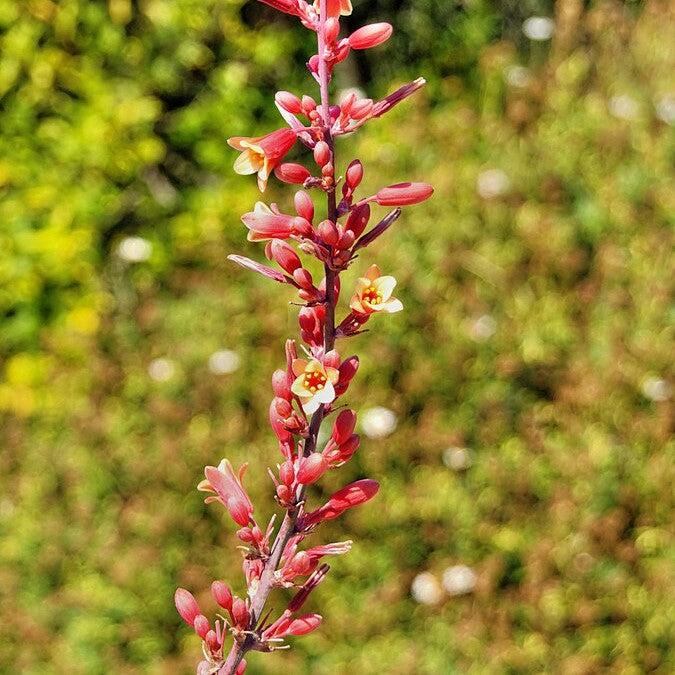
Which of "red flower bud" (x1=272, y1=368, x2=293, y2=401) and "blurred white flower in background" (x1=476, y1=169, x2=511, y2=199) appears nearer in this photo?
"red flower bud" (x1=272, y1=368, x2=293, y2=401)

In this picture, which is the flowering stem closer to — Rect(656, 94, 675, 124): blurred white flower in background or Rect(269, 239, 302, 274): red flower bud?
Rect(269, 239, 302, 274): red flower bud

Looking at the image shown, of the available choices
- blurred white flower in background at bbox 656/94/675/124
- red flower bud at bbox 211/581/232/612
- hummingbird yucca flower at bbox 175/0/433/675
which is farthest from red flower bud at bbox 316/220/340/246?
blurred white flower in background at bbox 656/94/675/124

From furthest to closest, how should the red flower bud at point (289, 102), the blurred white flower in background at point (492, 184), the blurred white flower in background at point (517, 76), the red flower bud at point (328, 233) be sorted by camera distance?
the blurred white flower in background at point (517, 76) → the blurred white flower in background at point (492, 184) → the red flower bud at point (289, 102) → the red flower bud at point (328, 233)

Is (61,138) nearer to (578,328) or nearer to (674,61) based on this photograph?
(578,328)

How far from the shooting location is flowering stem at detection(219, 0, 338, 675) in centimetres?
95

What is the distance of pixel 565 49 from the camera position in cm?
471

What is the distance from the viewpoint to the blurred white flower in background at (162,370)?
147 inches

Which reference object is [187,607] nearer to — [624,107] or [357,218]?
[357,218]

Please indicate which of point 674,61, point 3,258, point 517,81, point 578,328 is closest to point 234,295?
point 3,258

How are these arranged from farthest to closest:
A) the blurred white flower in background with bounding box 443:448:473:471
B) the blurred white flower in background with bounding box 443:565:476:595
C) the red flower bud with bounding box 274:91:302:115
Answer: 1. the blurred white flower in background with bounding box 443:448:473:471
2. the blurred white flower in background with bounding box 443:565:476:595
3. the red flower bud with bounding box 274:91:302:115

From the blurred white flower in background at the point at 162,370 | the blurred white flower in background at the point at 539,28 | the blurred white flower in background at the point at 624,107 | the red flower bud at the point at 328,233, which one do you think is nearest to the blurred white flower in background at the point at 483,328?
the blurred white flower in background at the point at 162,370

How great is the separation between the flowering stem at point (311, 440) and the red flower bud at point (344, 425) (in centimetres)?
3

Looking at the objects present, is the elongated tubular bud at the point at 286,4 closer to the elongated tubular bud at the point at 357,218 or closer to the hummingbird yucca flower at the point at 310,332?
the hummingbird yucca flower at the point at 310,332

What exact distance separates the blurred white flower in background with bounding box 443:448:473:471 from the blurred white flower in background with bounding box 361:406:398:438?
0.23 m
